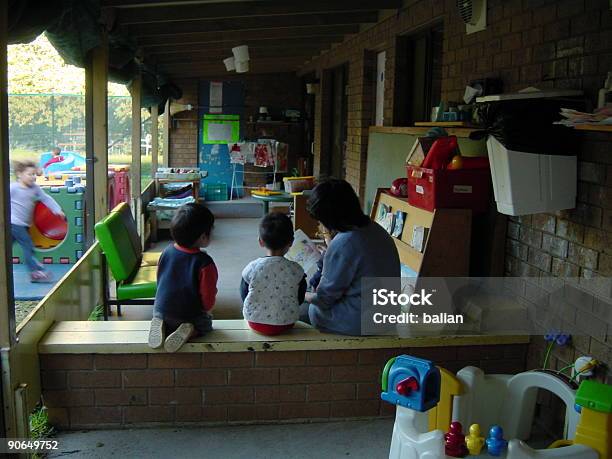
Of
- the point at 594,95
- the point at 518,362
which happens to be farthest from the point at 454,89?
the point at 518,362

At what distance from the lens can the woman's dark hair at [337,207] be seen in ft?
10.4

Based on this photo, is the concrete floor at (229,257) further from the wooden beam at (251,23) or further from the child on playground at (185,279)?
the wooden beam at (251,23)

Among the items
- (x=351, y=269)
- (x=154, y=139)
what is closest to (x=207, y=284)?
(x=351, y=269)

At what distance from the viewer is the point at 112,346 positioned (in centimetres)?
311

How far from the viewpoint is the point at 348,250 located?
3135 millimetres

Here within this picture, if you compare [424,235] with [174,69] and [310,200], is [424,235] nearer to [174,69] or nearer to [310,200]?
[310,200]

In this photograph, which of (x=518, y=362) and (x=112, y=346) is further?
(x=518, y=362)

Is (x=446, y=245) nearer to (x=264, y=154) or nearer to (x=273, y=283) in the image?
(x=273, y=283)

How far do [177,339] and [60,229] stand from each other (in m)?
3.41

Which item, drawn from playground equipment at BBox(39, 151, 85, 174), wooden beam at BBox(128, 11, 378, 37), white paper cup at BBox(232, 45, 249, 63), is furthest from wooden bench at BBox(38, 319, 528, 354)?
playground equipment at BBox(39, 151, 85, 174)

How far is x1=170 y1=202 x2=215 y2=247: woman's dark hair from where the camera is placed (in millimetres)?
3121

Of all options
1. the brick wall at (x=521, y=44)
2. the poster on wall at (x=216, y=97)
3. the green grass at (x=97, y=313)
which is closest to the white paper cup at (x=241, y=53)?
the brick wall at (x=521, y=44)

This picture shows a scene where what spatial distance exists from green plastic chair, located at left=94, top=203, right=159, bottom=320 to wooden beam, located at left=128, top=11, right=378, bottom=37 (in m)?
2.06

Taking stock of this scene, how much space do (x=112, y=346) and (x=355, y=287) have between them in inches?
47.0
